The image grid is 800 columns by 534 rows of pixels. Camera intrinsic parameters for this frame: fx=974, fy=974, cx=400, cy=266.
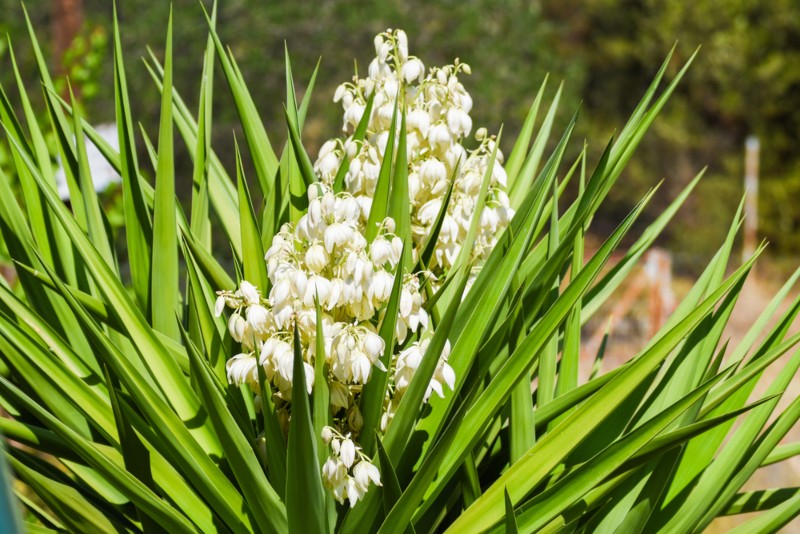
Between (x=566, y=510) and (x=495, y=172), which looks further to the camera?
(x=495, y=172)

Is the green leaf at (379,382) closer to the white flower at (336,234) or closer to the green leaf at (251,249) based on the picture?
the white flower at (336,234)

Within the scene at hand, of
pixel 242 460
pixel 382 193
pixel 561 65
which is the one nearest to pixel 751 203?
pixel 561 65

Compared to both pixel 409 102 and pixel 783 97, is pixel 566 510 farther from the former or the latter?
pixel 783 97

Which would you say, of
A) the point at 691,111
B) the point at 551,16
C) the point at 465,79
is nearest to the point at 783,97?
Result: the point at 691,111

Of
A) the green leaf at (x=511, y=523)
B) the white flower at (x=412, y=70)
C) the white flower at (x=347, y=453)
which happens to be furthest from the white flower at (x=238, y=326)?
the white flower at (x=412, y=70)

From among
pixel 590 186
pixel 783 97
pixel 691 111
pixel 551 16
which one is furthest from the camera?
pixel 551 16

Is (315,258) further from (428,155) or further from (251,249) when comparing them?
(428,155)
